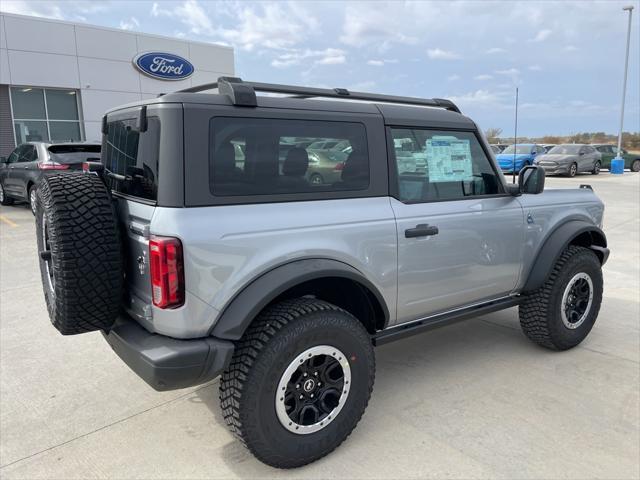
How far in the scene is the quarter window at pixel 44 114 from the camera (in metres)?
18.0

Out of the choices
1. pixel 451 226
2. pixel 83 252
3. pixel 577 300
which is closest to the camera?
pixel 83 252

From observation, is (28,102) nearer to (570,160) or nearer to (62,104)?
(62,104)

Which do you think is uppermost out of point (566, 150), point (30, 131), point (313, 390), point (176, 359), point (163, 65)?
point (163, 65)

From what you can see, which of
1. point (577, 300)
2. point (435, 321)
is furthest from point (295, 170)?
point (577, 300)

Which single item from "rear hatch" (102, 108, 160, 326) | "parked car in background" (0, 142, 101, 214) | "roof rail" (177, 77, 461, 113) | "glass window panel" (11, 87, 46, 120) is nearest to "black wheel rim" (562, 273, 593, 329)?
"roof rail" (177, 77, 461, 113)

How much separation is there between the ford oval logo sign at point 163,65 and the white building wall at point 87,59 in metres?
0.22

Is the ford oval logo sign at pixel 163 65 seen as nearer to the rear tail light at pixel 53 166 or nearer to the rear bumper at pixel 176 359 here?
the rear tail light at pixel 53 166

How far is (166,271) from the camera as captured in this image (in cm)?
222

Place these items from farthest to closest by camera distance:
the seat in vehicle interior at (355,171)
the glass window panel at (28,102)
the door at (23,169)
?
the glass window panel at (28,102) < the door at (23,169) < the seat in vehicle interior at (355,171)

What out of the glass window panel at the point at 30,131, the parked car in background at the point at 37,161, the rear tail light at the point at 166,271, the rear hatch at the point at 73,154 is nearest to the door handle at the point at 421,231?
the rear tail light at the point at 166,271

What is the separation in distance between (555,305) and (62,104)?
19.8m

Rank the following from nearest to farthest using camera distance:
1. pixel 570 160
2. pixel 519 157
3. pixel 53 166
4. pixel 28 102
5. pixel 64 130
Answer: pixel 53 166
pixel 28 102
pixel 64 130
pixel 519 157
pixel 570 160

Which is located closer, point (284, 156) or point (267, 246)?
point (267, 246)

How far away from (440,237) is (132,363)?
1.89 m
